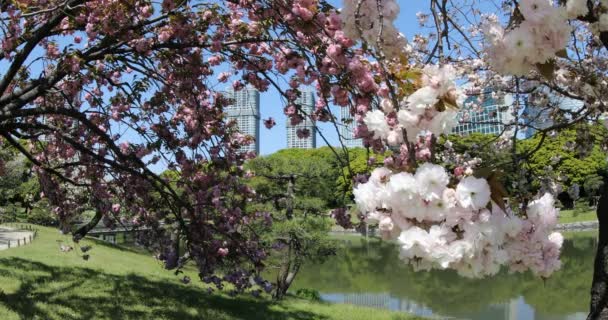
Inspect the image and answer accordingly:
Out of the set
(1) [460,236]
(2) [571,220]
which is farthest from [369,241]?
Answer: (1) [460,236]

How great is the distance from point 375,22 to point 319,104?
2190 millimetres

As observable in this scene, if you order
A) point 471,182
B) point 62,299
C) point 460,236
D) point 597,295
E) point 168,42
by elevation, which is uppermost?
point 168,42

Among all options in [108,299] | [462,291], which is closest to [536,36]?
[108,299]

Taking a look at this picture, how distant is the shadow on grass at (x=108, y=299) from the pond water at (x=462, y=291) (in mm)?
4651

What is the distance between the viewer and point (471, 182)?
1263mm

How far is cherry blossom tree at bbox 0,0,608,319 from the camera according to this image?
4.29 feet

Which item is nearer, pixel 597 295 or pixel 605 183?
pixel 597 295

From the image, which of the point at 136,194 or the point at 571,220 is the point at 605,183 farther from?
the point at 571,220

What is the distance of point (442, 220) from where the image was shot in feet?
4.15

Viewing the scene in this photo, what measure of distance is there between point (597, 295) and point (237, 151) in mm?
3706

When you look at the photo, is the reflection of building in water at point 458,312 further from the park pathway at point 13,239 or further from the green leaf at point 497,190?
the green leaf at point 497,190

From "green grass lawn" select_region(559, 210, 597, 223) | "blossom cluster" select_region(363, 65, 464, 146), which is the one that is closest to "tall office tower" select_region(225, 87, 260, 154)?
"blossom cluster" select_region(363, 65, 464, 146)

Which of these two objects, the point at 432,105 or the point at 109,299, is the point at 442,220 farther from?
the point at 109,299

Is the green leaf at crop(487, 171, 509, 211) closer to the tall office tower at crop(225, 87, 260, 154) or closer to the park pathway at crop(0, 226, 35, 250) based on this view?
the tall office tower at crop(225, 87, 260, 154)
